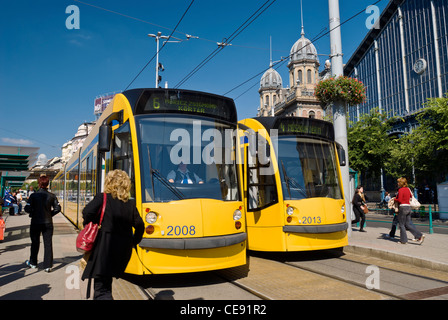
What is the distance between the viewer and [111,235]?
3.81 m

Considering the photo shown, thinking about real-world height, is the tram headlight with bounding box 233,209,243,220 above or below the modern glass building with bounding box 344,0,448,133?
below

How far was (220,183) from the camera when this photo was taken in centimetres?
612

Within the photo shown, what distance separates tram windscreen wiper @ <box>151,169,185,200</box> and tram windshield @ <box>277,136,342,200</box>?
2749 millimetres

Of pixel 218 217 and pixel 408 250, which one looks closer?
pixel 218 217

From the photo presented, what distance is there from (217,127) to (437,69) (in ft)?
140

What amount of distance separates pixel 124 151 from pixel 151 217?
1.34 m

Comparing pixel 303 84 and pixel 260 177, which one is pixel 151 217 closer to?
pixel 260 177

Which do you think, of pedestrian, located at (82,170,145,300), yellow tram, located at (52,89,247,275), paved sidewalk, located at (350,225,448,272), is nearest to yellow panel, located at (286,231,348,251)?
paved sidewalk, located at (350,225,448,272)

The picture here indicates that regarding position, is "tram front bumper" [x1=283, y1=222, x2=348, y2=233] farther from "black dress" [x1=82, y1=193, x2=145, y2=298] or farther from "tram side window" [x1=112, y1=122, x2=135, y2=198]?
"black dress" [x1=82, y1=193, x2=145, y2=298]

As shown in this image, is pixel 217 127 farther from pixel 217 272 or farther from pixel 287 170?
pixel 217 272

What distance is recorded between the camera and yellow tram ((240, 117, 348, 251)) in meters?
7.53

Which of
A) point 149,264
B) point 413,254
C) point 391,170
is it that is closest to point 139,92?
point 149,264

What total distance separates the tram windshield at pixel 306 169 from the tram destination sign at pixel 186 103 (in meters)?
1.72
